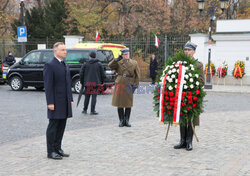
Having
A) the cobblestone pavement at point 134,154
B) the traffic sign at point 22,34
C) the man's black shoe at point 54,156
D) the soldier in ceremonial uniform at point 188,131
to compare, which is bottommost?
the cobblestone pavement at point 134,154

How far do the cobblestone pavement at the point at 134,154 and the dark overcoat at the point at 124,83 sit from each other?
2.03ft

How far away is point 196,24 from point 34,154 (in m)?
32.6

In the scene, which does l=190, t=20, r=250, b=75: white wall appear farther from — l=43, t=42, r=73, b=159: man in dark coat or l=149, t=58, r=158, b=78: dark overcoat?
l=43, t=42, r=73, b=159: man in dark coat

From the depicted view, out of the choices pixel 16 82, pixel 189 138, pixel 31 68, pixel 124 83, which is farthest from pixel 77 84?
pixel 189 138

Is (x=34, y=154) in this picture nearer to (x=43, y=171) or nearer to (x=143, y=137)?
(x=43, y=171)

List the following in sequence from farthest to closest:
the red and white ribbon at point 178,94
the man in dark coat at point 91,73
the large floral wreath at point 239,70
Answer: the large floral wreath at point 239,70 < the man in dark coat at point 91,73 < the red and white ribbon at point 178,94

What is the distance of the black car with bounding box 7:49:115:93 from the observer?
1691 centimetres

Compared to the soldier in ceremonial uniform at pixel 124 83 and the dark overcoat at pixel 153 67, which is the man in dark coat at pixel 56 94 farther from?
the dark overcoat at pixel 153 67

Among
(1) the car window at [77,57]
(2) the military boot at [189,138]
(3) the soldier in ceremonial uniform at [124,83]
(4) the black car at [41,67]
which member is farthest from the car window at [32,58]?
(2) the military boot at [189,138]

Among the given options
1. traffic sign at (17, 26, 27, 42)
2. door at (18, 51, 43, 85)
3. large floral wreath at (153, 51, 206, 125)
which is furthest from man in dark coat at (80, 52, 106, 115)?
traffic sign at (17, 26, 27, 42)

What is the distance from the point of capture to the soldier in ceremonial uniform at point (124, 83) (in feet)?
29.7

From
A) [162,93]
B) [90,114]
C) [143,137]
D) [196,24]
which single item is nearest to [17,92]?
[90,114]

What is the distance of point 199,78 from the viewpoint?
22.3 ft

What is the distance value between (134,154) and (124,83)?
2.91 m
